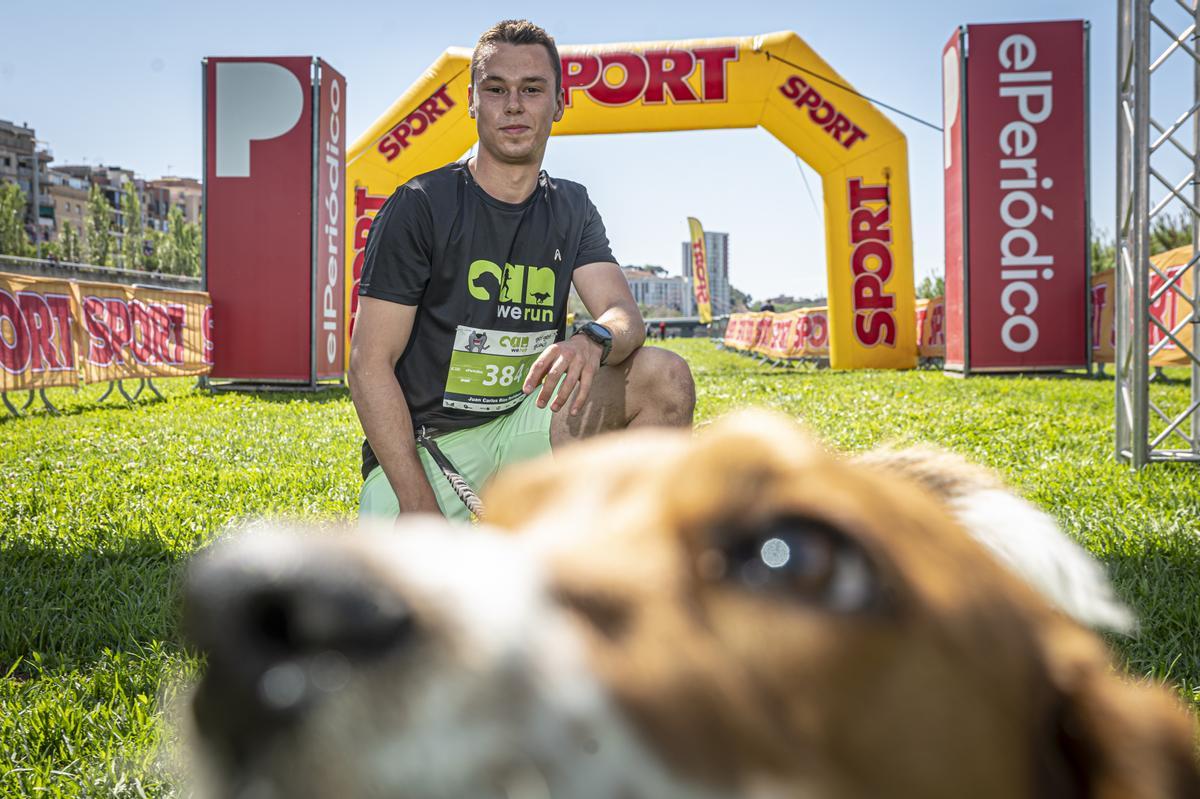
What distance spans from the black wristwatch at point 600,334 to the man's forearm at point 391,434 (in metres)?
0.65

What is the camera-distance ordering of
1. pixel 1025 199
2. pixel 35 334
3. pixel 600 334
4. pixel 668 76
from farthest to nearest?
pixel 668 76
pixel 1025 199
pixel 35 334
pixel 600 334

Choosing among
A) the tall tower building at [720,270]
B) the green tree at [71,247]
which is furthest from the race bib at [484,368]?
the tall tower building at [720,270]

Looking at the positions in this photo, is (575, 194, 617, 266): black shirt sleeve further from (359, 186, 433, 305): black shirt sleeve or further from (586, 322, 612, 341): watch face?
(586, 322, 612, 341): watch face

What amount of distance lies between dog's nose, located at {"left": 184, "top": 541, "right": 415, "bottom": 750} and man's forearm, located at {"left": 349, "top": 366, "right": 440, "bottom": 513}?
2.08 m

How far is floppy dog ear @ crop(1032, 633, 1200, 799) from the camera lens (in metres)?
0.81

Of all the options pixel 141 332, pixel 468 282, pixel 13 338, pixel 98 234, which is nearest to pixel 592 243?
pixel 468 282

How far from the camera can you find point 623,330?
9.14 feet

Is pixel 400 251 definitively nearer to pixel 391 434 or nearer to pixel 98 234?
pixel 391 434

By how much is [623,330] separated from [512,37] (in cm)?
108

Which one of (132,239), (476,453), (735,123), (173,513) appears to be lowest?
(173,513)

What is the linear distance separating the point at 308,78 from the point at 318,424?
19.6 feet

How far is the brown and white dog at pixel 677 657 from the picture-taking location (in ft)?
2.04

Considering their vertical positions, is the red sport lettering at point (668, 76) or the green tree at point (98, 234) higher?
the green tree at point (98, 234)

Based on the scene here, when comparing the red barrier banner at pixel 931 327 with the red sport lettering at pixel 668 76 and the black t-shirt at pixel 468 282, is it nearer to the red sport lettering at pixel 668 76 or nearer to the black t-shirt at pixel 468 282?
the red sport lettering at pixel 668 76
